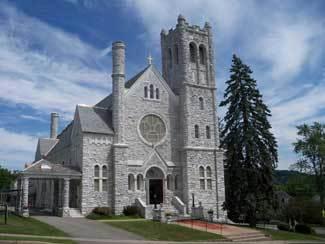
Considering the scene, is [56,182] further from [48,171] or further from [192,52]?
[192,52]

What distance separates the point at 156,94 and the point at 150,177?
8563 millimetres

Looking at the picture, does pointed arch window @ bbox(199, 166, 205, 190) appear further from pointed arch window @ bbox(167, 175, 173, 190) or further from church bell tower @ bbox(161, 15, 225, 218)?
pointed arch window @ bbox(167, 175, 173, 190)

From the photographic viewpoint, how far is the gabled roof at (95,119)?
3384 centimetres

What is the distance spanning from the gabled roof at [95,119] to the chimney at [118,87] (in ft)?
2.69

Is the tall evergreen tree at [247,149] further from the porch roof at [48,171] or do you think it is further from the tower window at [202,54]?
the porch roof at [48,171]

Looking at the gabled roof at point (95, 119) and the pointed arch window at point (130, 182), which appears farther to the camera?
the pointed arch window at point (130, 182)

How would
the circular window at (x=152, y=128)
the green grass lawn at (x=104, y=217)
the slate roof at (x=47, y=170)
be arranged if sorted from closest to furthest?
the green grass lawn at (x=104, y=217), the slate roof at (x=47, y=170), the circular window at (x=152, y=128)

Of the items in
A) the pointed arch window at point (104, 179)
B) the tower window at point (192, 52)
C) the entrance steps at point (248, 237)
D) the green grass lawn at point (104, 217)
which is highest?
the tower window at point (192, 52)

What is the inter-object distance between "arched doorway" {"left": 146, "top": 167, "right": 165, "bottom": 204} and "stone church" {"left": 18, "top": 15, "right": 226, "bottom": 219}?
0.10 metres

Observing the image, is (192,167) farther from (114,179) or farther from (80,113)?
(80,113)

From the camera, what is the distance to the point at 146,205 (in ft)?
109

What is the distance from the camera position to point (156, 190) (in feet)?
120

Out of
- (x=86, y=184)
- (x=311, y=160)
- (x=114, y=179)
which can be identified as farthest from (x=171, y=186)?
(x=311, y=160)

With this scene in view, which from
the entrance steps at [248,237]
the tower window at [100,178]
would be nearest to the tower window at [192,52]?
the tower window at [100,178]
